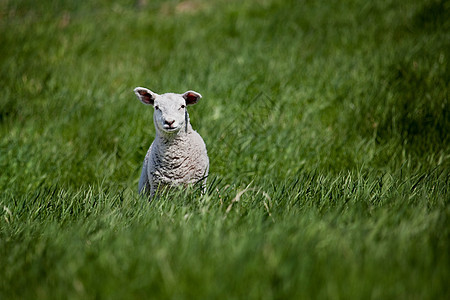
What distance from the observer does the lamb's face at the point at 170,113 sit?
287 cm

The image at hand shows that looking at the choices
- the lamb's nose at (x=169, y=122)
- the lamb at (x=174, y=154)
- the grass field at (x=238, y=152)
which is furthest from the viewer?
the lamb at (x=174, y=154)

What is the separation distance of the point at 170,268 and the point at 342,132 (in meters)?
3.03

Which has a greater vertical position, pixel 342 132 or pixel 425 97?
pixel 425 97

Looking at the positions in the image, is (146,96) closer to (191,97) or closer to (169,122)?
Answer: (191,97)

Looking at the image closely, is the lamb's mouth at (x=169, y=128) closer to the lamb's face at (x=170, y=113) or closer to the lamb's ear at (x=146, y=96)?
the lamb's face at (x=170, y=113)

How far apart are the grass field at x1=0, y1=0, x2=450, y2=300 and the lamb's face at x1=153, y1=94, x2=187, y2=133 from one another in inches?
16.3

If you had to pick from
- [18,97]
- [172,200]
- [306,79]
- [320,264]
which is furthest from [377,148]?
[18,97]

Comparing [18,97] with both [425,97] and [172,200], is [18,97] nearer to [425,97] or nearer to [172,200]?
[172,200]

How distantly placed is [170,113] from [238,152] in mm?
1336

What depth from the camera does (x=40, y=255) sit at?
7.09 feet

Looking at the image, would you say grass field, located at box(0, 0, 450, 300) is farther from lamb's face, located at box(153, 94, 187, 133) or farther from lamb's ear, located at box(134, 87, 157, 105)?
lamb's ear, located at box(134, 87, 157, 105)

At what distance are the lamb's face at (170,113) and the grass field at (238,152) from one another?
1.36 feet

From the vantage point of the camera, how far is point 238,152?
13.5 feet

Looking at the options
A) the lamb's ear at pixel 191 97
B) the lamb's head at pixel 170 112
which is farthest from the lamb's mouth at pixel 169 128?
the lamb's ear at pixel 191 97
